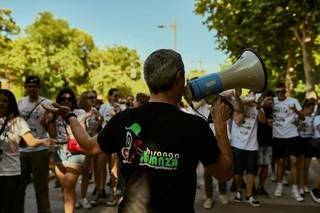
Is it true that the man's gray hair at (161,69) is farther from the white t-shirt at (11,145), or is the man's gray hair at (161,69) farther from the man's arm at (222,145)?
the white t-shirt at (11,145)

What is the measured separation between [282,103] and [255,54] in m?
5.24

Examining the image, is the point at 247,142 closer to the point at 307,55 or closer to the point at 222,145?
the point at 222,145

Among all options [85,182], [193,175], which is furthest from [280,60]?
[193,175]

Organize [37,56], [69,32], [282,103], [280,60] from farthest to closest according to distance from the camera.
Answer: [69,32]
[37,56]
[280,60]
[282,103]

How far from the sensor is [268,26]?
523 inches

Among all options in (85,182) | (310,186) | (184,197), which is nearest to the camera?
(184,197)

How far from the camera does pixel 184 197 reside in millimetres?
2072

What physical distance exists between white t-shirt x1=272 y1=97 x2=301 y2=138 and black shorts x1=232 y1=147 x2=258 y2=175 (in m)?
0.85

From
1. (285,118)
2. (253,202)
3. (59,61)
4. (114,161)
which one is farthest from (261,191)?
(59,61)

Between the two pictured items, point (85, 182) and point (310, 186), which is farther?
point (310, 186)

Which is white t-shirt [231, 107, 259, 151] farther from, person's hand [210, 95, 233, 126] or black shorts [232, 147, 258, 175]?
person's hand [210, 95, 233, 126]

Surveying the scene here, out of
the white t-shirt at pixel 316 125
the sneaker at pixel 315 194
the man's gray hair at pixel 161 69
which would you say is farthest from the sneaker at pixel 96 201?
the man's gray hair at pixel 161 69

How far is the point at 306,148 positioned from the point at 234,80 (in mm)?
5766

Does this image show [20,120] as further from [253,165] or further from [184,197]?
[253,165]
